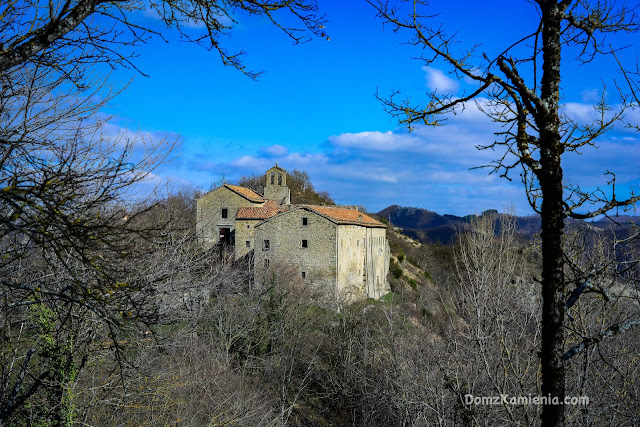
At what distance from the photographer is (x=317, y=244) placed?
27984 mm

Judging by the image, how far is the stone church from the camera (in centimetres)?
2778

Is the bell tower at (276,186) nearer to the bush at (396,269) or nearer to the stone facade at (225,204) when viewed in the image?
the stone facade at (225,204)

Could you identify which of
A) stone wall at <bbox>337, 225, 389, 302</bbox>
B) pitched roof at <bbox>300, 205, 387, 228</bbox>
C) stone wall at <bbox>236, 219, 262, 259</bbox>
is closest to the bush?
stone wall at <bbox>337, 225, 389, 302</bbox>

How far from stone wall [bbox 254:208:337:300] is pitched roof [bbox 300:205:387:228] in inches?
16.4

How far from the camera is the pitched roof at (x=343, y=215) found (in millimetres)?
28297

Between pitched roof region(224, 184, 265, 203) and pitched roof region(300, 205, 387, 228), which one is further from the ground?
pitched roof region(224, 184, 265, 203)

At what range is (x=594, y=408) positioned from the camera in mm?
6508

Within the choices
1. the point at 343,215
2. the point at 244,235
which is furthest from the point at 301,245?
the point at 244,235

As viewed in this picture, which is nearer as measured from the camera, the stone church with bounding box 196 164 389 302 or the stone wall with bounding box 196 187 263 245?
the stone church with bounding box 196 164 389 302

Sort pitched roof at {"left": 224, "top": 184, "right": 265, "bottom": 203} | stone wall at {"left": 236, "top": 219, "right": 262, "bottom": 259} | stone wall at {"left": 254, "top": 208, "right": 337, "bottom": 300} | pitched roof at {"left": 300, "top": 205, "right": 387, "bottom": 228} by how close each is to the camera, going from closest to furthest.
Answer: stone wall at {"left": 254, "top": 208, "right": 337, "bottom": 300}
pitched roof at {"left": 300, "top": 205, "right": 387, "bottom": 228}
stone wall at {"left": 236, "top": 219, "right": 262, "bottom": 259}
pitched roof at {"left": 224, "top": 184, "right": 265, "bottom": 203}

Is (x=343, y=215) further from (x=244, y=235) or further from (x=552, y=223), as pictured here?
(x=552, y=223)

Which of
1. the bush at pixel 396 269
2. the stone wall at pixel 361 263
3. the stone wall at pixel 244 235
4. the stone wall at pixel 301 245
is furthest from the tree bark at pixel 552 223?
the bush at pixel 396 269

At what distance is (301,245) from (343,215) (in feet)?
12.4

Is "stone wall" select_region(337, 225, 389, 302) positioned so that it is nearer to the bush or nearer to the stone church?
the stone church
